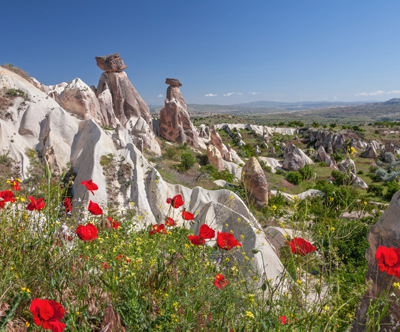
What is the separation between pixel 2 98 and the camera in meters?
11.2

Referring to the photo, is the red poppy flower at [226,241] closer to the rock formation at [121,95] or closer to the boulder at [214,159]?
the boulder at [214,159]

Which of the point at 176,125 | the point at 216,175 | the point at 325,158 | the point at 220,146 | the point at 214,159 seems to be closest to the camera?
the point at 216,175

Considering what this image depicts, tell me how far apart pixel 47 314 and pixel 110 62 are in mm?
29241

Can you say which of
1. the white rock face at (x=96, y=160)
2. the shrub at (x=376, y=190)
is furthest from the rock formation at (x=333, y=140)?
the white rock face at (x=96, y=160)

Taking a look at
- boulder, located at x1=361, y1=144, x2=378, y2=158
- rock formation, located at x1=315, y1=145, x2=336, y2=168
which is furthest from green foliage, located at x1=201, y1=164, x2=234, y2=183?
boulder, located at x1=361, y1=144, x2=378, y2=158

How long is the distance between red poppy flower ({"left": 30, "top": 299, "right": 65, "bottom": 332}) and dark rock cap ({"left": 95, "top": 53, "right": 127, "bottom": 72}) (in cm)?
2908

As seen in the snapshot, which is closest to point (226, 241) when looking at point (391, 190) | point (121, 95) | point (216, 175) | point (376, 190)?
point (216, 175)

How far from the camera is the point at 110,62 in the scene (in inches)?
1035

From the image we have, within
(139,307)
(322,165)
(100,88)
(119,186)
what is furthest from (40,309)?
(322,165)

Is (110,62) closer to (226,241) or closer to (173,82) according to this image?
(173,82)

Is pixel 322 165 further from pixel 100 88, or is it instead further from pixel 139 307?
pixel 139 307

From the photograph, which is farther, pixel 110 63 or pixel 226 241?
pixel 110 63

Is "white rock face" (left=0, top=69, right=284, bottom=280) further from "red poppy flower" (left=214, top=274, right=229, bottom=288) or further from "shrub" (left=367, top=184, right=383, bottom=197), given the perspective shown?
"shrub" (left=367, top=184, right=383, bottom=197)

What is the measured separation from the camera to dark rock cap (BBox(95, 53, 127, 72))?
26250 millimetres
